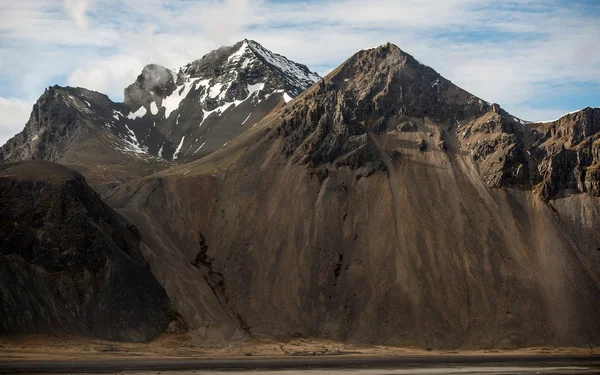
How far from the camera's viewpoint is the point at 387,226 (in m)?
161

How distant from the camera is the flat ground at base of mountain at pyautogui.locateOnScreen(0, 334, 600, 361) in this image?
112688 millimetres

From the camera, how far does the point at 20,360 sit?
10106cm

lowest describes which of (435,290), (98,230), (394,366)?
(394,366)

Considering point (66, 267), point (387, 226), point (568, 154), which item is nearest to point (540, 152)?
point (568, 154)

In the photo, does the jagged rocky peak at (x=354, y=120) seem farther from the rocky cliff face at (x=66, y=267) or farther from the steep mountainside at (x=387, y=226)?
the rocky cliff face at (x=66, y=267)

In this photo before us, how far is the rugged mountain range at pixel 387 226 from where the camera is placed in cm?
14475

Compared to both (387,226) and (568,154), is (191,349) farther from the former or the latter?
(568,154)

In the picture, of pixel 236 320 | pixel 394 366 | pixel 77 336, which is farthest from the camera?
pixel 236 320

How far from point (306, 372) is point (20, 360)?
1426 inches

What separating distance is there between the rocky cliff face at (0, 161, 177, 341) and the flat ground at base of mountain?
3.53 meters

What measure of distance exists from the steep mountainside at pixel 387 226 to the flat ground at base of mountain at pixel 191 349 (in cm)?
458

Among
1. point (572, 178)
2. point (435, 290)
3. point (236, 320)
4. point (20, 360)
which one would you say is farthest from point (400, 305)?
point (20, 360)

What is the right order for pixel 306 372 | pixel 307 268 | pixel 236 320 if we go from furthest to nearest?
pixel 307 268, pixel 236 320, pixel 306 372

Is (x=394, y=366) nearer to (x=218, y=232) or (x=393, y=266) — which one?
(x=393, y=266)
